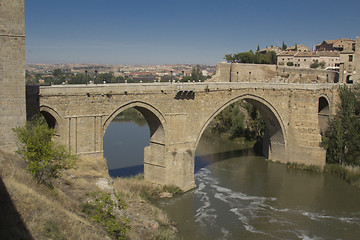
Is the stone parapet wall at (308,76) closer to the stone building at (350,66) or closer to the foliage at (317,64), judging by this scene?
the stone building at (350,66)

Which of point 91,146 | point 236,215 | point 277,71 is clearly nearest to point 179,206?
point 236,215

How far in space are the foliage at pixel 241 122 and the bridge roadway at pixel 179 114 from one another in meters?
3.59

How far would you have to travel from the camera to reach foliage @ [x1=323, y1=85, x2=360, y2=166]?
75.0 ft

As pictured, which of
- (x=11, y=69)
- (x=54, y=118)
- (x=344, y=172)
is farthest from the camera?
(x=344, y=172)

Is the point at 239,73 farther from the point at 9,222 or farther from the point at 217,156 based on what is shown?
the point at 9,222

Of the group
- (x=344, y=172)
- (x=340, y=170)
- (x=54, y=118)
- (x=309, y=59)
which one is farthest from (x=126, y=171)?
(x=309, y=59)

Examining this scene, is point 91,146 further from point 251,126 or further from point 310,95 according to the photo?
point 251,126

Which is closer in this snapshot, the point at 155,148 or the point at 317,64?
the point at 155,148

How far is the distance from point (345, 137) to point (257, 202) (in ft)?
28.9

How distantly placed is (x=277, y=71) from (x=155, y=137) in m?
23.1

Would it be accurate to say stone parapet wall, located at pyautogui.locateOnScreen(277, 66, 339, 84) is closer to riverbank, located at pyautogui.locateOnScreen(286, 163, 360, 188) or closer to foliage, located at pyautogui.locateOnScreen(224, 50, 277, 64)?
Answer: foliage, located at pyautogui.locateOnScreen(224, 50, 277, 64)

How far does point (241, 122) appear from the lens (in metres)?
31.9

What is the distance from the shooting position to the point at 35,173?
11.1 meters

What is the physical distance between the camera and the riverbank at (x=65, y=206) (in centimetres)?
809
